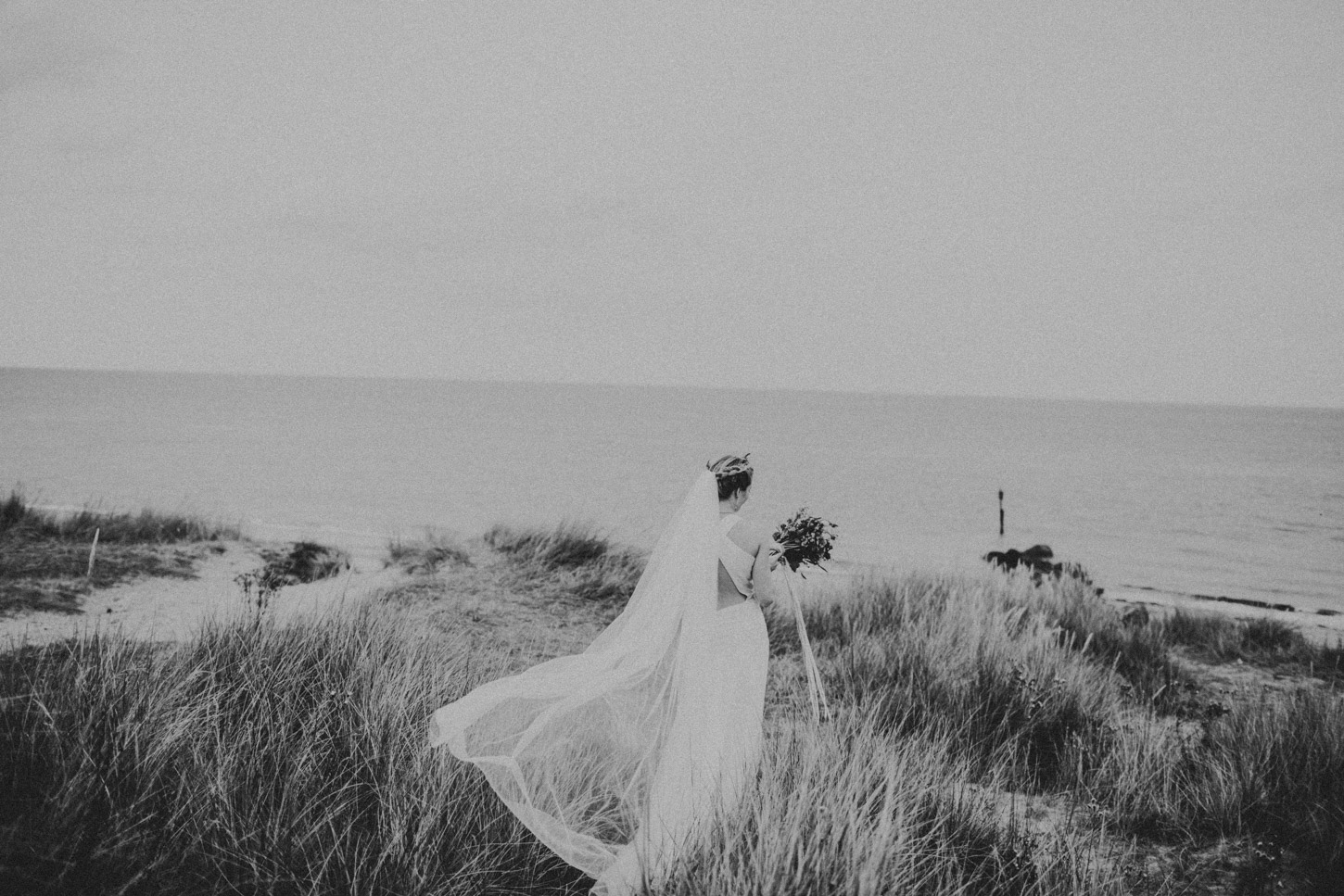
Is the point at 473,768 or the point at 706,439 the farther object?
the point at 706,439

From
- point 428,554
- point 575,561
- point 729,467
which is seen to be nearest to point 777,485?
point 575,561

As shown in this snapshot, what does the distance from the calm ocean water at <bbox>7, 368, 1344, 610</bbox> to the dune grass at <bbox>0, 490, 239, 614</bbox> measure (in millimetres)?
2002

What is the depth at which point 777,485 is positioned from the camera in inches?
1425

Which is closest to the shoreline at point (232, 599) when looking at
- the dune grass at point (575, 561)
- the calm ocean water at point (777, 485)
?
the calm ocean water at point (777, 485)

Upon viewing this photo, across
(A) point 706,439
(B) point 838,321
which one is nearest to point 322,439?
(A) point 706,439

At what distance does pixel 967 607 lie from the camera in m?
8.72

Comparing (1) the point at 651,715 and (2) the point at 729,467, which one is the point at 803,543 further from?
(1) the point at 651,715

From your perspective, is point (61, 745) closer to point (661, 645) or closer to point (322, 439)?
point (661, 645)

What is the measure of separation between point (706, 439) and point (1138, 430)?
203 feet

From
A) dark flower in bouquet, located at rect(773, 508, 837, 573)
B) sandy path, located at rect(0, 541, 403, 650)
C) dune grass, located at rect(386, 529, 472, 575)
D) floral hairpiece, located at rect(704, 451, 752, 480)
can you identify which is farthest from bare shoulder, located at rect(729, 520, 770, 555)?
dune grass, located at rect(386, 529, 472, 575)

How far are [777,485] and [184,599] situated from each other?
95.8 ft

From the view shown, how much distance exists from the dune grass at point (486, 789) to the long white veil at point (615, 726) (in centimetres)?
22

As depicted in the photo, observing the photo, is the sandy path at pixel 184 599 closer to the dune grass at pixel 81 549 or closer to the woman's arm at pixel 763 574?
the dune grass at pixel 81 549

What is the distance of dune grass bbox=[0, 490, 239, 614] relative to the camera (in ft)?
28.6
